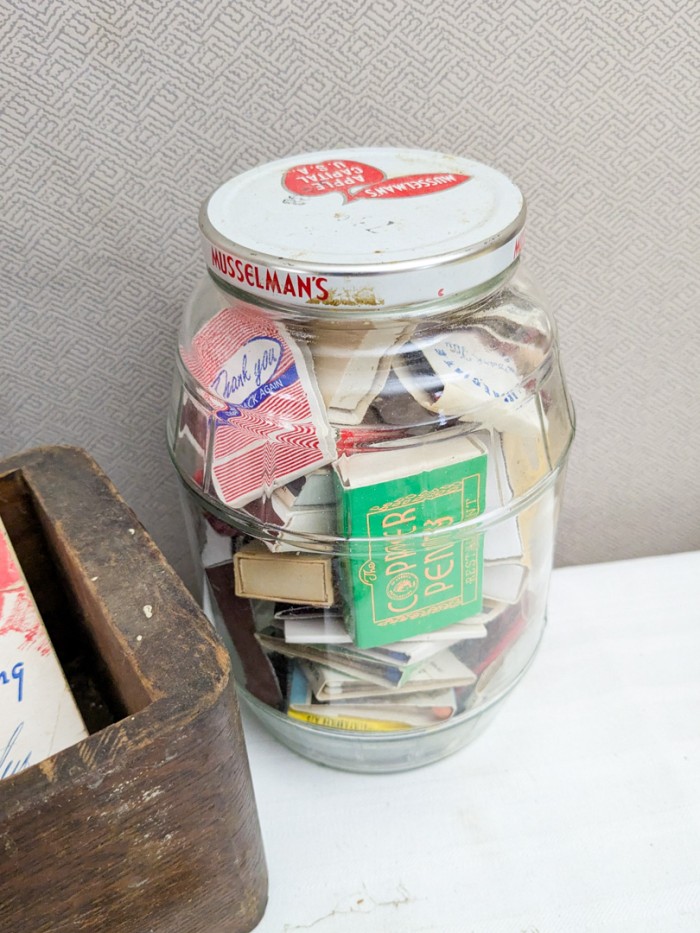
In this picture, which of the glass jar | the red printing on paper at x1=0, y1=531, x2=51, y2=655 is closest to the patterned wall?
the glass jar

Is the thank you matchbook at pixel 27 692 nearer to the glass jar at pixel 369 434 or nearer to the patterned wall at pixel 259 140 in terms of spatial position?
the glass jar at pixel 369 434

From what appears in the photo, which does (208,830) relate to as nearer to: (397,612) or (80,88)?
(397,612)

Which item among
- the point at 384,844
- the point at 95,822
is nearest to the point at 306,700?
the point at 384,844

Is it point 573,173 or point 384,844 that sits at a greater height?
point 573,173

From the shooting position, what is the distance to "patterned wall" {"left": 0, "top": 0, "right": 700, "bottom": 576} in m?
0.51

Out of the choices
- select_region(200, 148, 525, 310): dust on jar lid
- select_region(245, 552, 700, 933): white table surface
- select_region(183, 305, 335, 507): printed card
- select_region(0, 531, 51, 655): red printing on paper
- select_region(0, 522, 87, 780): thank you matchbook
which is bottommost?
select_region(245, 552, 700, 933): white table surface

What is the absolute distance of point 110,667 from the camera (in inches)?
16.6

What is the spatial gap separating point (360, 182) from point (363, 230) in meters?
0.07

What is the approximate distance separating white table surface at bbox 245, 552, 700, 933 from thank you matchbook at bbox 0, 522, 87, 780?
7.5 inches

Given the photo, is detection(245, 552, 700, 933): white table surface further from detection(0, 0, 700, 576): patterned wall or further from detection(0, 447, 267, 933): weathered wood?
detection(0, 0, 700, 576): patterned wall

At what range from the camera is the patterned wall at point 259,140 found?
0.51 meters

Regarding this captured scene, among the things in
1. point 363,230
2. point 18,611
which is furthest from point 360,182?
point 18,611

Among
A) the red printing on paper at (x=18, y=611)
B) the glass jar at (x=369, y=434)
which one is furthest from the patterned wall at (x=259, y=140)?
the red printing on paper at (x=18, y=611)

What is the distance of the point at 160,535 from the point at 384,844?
1.11 ft
